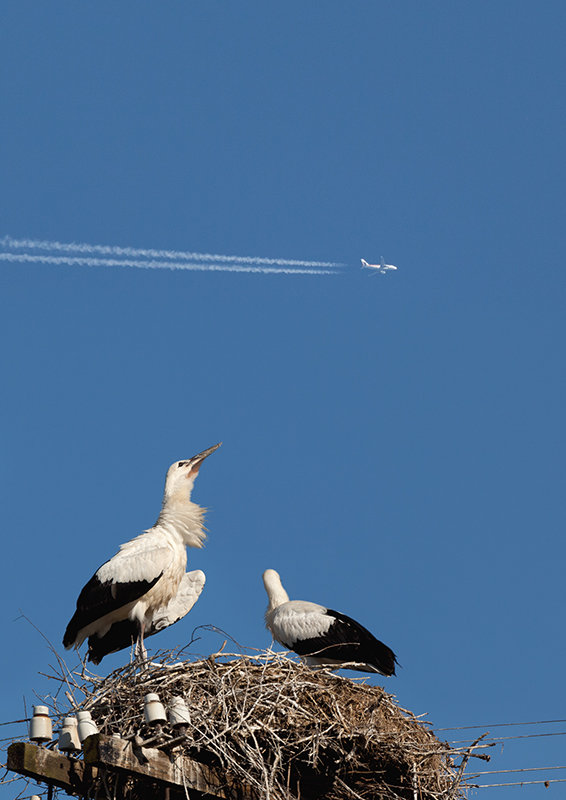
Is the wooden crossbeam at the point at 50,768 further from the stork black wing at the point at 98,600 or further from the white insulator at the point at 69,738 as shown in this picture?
the stork black wing at the point at 98,600

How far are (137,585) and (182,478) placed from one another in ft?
7.31

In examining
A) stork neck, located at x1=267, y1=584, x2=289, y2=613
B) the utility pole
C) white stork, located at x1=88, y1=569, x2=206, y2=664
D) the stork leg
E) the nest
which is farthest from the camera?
stork neck, located at x1=267, y1=584, x2=289, y2=613

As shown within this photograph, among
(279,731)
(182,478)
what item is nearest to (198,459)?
(182,478)

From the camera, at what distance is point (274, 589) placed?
1359 cm

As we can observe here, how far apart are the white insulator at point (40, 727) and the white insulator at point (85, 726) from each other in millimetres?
197

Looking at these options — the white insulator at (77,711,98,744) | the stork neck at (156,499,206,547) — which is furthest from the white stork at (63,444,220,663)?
the white insulator at (77,711,98,744)

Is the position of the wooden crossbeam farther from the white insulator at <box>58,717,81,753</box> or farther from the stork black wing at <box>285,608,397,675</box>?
the stork black wing at <box>285,608,397,675</box>

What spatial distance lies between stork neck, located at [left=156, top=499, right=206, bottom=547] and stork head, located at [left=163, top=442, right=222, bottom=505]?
177 millimetres

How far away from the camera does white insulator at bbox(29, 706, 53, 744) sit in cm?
750

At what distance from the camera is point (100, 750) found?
24.3 feet

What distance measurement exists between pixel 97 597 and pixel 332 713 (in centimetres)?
339

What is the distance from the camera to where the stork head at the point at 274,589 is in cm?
1343

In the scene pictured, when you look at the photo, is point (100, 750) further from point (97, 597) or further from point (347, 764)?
point (97, 597)

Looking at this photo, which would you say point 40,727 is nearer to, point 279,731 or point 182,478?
point 279,731
